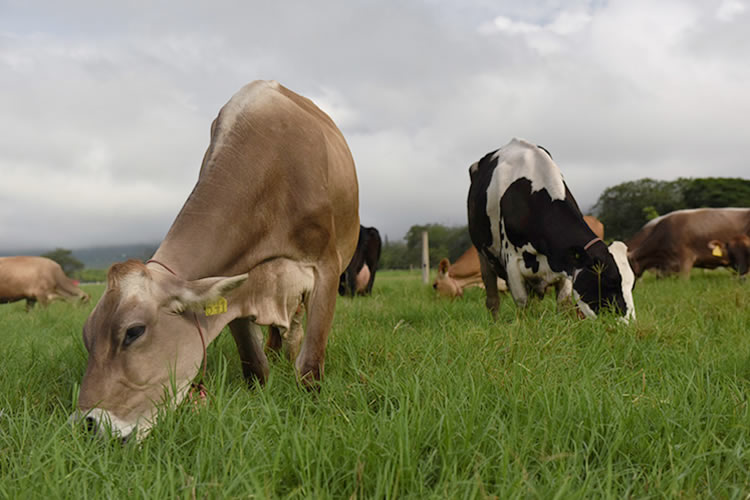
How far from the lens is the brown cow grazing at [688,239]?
10.7 m

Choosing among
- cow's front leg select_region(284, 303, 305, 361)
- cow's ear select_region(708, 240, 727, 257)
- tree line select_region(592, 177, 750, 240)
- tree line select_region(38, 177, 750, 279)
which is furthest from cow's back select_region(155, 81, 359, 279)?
tree line select_region(592, 177, 750, 240)

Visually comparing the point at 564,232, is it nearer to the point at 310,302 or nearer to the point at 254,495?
the point at 310,302

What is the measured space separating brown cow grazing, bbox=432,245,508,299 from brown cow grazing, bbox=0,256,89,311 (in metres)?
7.77

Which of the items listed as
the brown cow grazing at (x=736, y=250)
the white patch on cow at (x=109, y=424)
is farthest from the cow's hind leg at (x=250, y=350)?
the brown cow grazing at (x=736, y=250)

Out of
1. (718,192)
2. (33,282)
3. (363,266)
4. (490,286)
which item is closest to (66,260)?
(33,282)

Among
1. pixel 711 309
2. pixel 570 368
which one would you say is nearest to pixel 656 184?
pixel 711 309

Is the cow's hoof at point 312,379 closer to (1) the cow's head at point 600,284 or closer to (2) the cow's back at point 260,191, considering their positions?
(2) the cow's back at point 260,191

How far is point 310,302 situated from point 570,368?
1521 mm

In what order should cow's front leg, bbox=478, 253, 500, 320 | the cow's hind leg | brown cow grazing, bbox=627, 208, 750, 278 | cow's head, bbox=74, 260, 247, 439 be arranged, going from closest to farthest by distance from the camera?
cow's head, bbox=74, 260, 247, 439 < the cow's hind leg < cow's front leg, bbox=478, 253, 500, 320 < brown cow grazing, bbox=627, 208, 750, 278

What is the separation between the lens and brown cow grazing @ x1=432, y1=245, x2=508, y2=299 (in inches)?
335

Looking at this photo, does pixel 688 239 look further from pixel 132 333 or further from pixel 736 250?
pixel 132 333

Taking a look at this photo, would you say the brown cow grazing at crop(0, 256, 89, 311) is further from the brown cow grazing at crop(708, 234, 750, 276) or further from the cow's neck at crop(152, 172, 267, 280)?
the brown cow grazing at crop(708, 234, 750, 276)

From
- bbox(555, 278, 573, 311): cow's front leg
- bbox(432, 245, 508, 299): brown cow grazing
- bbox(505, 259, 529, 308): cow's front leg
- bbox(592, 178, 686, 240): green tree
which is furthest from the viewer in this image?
bbox(592, 178, 686, 240): green tree

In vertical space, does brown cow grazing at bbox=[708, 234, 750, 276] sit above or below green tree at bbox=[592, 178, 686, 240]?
below
